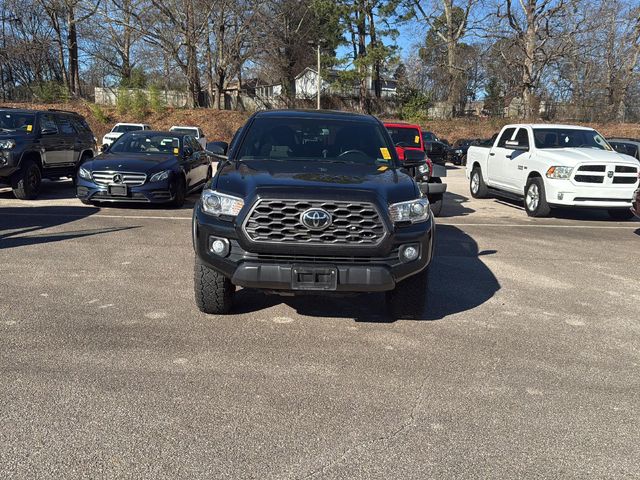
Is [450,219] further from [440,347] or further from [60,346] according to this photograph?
[60,346]

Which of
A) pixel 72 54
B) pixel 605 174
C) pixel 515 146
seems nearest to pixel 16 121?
pixel 515 146

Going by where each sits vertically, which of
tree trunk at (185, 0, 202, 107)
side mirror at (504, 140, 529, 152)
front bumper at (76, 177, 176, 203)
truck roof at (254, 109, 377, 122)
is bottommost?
front bumper at (76, 177, 176, 203)

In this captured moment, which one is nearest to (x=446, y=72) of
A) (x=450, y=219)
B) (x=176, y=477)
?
(x=450, y=219)

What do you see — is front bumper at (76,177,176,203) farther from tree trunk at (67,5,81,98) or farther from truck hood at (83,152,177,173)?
tree trunk at (67,5,81,98)

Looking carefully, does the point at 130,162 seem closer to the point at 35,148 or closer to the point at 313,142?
the point at 35,148

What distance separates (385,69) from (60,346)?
43742mm

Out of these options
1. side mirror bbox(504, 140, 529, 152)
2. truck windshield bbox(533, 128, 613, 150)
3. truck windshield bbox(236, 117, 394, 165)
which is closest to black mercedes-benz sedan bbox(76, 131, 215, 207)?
truck windshield bbox(236, 117, 394, 165)

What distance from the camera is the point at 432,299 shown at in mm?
5629

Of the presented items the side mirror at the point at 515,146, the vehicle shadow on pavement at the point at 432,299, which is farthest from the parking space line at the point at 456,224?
the vehicle shadow on pavement at the point at 432,299

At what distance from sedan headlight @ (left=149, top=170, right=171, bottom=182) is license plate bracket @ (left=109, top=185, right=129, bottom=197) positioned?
1.58 ft

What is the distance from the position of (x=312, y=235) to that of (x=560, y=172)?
26.1 ft

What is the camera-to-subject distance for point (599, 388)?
3811 mm

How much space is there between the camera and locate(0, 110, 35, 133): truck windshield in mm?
11633

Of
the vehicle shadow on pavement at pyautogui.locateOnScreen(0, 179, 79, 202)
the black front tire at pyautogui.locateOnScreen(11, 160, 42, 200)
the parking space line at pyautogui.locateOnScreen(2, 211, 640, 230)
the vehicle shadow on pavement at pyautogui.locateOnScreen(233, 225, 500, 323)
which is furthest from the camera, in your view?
the vehicle shadow on pavement at pyautogui.locateOnScreen(0, 179, 79, 202)
